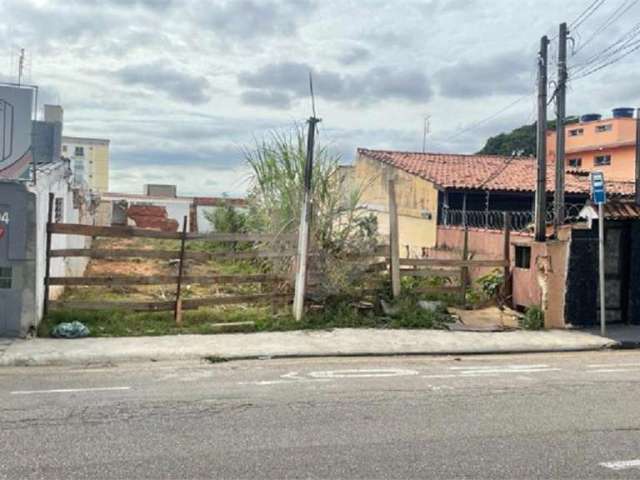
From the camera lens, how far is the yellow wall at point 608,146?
46500 millimetres

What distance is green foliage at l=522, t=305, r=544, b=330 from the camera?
12.3 meters

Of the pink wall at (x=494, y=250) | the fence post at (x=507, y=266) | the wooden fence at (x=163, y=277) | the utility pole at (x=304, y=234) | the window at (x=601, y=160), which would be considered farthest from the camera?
the window at (x=601, y=160)

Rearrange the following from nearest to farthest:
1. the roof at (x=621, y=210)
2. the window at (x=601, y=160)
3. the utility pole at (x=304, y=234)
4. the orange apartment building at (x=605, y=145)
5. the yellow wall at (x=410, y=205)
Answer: the utility pole at (x=304, y=234) → the roof at (x=621, y=210) → the yellow wall at (x=410, y=205) → the orange apartment building at (x=605, y=145) → the window at (x=601, y=160)

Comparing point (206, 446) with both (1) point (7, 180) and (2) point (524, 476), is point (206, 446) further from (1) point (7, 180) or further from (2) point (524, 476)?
(1) point (7, 180)

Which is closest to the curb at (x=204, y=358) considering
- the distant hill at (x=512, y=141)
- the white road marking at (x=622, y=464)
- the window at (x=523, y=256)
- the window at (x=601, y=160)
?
the window at (x=523, y=256)

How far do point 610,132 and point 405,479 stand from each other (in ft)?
180

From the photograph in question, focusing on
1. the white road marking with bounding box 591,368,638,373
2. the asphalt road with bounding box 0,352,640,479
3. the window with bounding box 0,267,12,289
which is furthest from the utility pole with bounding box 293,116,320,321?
the white road marking with bounding box 591,368,638,373

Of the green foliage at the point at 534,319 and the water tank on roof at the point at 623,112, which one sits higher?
the water tank on roof at the point at 623,112

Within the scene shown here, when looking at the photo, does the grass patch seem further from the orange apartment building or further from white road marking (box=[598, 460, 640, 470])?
the orange apartment building

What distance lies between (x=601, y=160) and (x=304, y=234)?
4538 cm

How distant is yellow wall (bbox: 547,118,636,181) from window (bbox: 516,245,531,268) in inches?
1240

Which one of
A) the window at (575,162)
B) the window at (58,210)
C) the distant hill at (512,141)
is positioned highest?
the distant hill at (512,141)

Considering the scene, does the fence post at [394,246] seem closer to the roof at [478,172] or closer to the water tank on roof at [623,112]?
the roof at [478,172]

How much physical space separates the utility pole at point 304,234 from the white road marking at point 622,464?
7.11m
